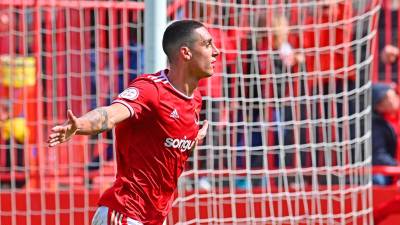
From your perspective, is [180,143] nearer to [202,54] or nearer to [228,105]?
[202,54]

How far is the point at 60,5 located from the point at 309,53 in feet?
6.95

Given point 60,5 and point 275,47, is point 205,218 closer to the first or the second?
point 275,47

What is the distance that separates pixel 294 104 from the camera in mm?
8586

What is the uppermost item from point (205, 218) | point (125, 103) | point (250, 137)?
point (125, 103)

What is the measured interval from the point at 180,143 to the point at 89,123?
0.90 m

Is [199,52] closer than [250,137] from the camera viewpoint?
Yes

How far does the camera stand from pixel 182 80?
18.8ft

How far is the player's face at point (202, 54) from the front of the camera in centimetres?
576

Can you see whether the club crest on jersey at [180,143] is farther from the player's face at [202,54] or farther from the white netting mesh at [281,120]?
the white netting mesh at [281,120]

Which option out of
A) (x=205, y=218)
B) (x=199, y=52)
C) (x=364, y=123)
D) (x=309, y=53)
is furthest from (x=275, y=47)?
(x=199, y=52)

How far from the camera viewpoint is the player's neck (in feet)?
18.8

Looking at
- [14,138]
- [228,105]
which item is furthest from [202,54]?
[14,138]

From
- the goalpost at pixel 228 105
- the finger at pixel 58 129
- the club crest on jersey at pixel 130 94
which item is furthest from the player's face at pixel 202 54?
the goalpost at pixel 228 105

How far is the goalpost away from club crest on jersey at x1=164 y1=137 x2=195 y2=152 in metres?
2.42
